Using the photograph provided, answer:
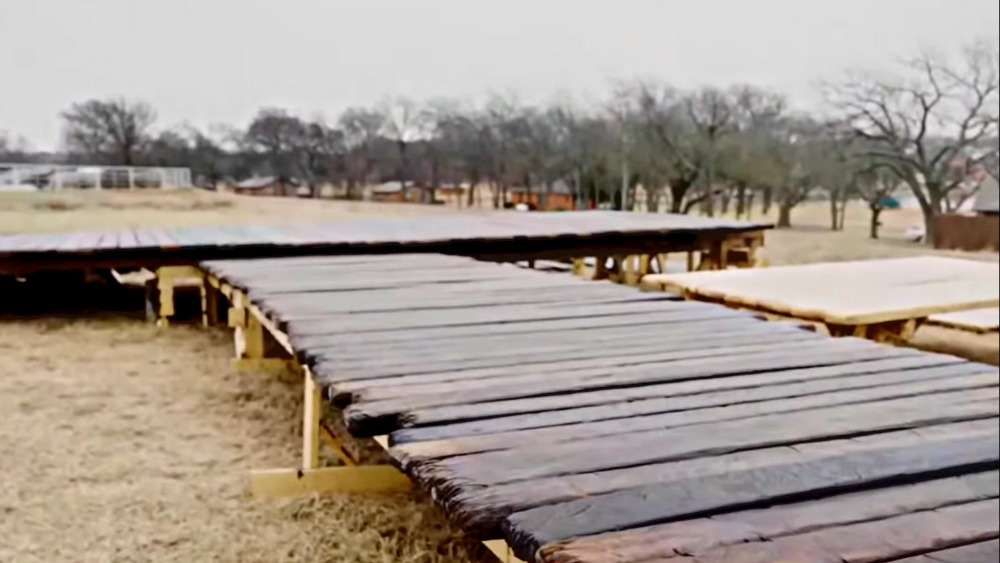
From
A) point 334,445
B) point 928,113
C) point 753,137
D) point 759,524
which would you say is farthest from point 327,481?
point 928,113

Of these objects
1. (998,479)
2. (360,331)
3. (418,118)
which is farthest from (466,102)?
(998,479)

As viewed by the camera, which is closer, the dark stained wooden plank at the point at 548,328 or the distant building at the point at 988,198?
the dark stained wooden plank at the point at 548,328

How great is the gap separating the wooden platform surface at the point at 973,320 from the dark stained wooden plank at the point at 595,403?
77.5 inches

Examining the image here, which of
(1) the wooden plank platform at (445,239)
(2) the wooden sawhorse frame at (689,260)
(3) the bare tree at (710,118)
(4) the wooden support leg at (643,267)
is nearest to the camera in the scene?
(3) the bare tree at (710,118)

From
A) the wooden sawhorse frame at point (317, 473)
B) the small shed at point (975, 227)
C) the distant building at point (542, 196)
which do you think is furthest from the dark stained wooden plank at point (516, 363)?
the small shed at point (975, 227)

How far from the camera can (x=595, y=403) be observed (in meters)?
0.93

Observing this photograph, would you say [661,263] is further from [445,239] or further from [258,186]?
[258,186]

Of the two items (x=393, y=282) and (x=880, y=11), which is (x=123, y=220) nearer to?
(x=393, y=282)

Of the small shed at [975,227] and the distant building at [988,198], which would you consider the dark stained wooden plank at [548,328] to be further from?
the small shed at [975,227]

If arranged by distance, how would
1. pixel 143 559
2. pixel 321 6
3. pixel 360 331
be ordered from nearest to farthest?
pixel 143 559 < pixel 321 6 < pixel 360 331

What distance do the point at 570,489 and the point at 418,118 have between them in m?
0.95

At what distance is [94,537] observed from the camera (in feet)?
3.05

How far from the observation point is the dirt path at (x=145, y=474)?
866 mm

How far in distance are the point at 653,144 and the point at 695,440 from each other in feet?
3.79
